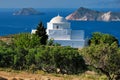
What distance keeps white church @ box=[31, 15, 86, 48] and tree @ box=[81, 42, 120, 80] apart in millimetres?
34454

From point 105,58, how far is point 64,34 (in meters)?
36.7

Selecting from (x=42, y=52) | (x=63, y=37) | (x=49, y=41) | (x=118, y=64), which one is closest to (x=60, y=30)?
(x=63, y=37)

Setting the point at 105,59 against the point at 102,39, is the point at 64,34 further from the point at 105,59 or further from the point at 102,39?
the point at 105,59

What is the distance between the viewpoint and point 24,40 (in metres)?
47.0

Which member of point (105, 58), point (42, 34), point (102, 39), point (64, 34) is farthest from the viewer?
point (64, 34)

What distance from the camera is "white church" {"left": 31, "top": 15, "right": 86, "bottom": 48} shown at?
2274 inches

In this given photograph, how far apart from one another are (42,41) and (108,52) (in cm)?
3105

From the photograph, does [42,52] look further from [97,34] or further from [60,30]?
[60,30]

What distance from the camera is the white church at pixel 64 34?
189 ft

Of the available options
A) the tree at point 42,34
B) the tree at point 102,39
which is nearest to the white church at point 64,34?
the tree at point 42,34

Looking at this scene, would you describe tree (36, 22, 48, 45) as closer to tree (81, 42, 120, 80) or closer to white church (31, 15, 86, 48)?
white church (31, 15, 86, 48)

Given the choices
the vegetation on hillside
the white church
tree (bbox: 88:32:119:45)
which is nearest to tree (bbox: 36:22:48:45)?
the white church

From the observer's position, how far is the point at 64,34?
192 ft

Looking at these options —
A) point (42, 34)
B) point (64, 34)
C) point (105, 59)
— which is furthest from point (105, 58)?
point (64, 34)
